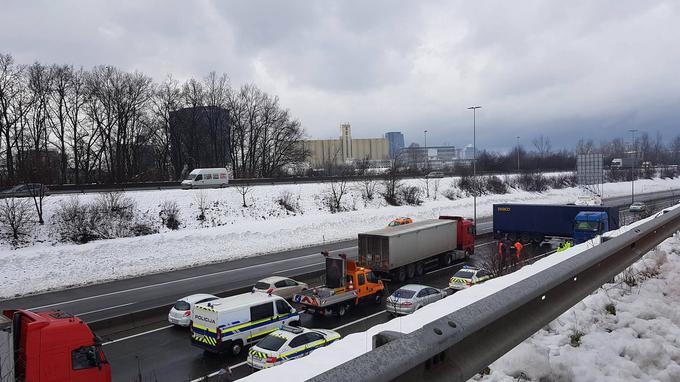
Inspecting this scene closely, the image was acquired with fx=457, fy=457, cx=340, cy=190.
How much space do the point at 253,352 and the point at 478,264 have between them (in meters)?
20.5

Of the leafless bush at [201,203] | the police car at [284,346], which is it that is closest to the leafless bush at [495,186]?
the leafless bush at [201,203]

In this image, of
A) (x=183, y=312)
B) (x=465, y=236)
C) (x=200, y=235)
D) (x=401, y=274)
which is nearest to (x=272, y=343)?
(x=183, y=312)

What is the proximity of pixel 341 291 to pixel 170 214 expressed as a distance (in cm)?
2535

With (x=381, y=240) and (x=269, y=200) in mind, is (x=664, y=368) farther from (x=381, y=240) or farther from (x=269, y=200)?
(x=269, y=200)

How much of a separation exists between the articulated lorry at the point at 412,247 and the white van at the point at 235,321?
907 centimetres

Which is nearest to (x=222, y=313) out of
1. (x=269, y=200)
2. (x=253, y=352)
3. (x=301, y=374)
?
(x=253, y=352)

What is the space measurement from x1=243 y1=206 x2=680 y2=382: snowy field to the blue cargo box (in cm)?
3181

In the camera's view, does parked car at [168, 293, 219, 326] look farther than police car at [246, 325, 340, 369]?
Yes

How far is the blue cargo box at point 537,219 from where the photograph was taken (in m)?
34.3

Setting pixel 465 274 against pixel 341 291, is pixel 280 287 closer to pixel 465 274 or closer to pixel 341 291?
pixel 341 291

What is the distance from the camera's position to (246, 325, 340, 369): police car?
43.2 feet

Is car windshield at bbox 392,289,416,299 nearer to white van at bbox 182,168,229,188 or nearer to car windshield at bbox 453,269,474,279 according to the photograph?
car windshield at bbox 453,269,474,279

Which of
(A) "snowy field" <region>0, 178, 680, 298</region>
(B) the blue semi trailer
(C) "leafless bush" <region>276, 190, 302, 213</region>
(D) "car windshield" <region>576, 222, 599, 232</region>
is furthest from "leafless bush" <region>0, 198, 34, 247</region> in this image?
(D) "car windshield" <region>576, 222, 599, 232</region>

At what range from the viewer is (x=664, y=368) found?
10.2 ft
